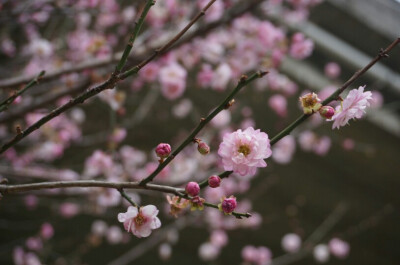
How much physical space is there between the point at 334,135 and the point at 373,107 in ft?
1.62

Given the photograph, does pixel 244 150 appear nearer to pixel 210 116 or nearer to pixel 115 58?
pixel 210 116

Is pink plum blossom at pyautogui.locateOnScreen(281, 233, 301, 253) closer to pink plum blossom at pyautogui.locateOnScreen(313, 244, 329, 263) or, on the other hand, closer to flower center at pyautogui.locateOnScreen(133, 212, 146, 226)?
pink plum blossom at pyautogui.locateOnScreen(313, 244, 329, 263)

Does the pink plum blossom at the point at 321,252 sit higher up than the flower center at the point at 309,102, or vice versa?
the pink plum blossom at the point at 321,252

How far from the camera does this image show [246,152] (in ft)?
3.47

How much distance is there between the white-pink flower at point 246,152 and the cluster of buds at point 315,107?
14 cm

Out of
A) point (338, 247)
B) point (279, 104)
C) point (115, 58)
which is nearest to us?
point (115, 58)

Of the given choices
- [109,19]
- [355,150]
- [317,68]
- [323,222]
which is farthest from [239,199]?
[109,19]

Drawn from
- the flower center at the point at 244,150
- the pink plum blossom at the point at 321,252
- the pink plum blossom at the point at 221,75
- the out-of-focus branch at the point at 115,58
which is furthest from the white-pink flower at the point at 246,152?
the pink plum blossom at the point at 321,252

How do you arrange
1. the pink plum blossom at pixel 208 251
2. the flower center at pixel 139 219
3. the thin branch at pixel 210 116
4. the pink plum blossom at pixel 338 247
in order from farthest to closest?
the pink plum blossom at pixel 208 251 → the pink plum blossom at pixel 338 247 → the flower center at pixel 139 219 → the thin branch at pixel 210 116

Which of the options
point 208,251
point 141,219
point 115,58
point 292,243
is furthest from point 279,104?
point 141,219

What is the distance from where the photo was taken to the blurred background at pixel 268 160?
13.0 ft

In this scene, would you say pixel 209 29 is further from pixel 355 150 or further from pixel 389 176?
pixel 389 176

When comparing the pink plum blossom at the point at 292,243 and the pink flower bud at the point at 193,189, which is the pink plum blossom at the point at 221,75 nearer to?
the pink flower bud at the point at 193,189

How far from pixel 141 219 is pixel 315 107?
1.90 ft
